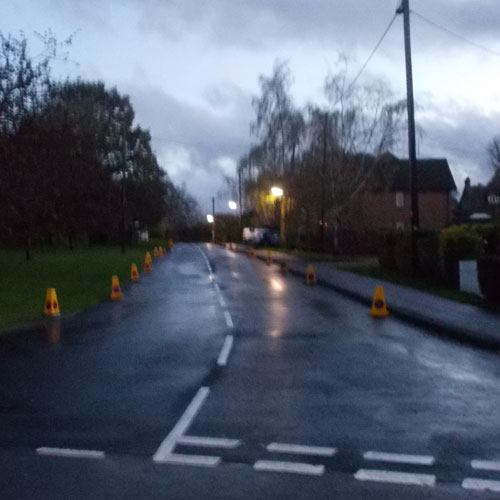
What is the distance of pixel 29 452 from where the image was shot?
25.5 ft

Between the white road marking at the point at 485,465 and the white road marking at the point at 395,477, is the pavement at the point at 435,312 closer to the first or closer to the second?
the white road marking at the point at 485,465

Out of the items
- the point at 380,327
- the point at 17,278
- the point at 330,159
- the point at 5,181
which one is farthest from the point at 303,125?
the point at 380,327

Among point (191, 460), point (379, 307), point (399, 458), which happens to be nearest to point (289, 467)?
point (191, 460)

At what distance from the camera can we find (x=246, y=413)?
9406mm

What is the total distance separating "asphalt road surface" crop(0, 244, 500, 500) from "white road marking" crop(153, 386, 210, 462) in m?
0.02

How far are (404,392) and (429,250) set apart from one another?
19.5 meters

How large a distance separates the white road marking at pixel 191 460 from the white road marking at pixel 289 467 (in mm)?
365

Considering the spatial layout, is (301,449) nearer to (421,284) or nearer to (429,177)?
(421,284)

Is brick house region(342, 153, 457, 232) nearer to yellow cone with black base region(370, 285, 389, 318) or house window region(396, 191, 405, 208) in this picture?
house window region(396, 191, 405, 208)

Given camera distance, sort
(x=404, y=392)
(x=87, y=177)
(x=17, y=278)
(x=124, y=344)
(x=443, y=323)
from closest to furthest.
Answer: (x=404, y=392), (x=124, y=344), (x=443, y=323), (x=17, y=278), (x=87, y=177)

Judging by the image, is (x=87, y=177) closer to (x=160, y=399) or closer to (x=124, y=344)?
(x=124, y=344)

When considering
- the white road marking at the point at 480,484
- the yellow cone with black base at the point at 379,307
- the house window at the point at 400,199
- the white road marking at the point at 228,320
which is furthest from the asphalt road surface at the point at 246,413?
the house window at the point at 400,199

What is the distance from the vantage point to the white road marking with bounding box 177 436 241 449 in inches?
314

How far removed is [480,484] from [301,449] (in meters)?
1.66
